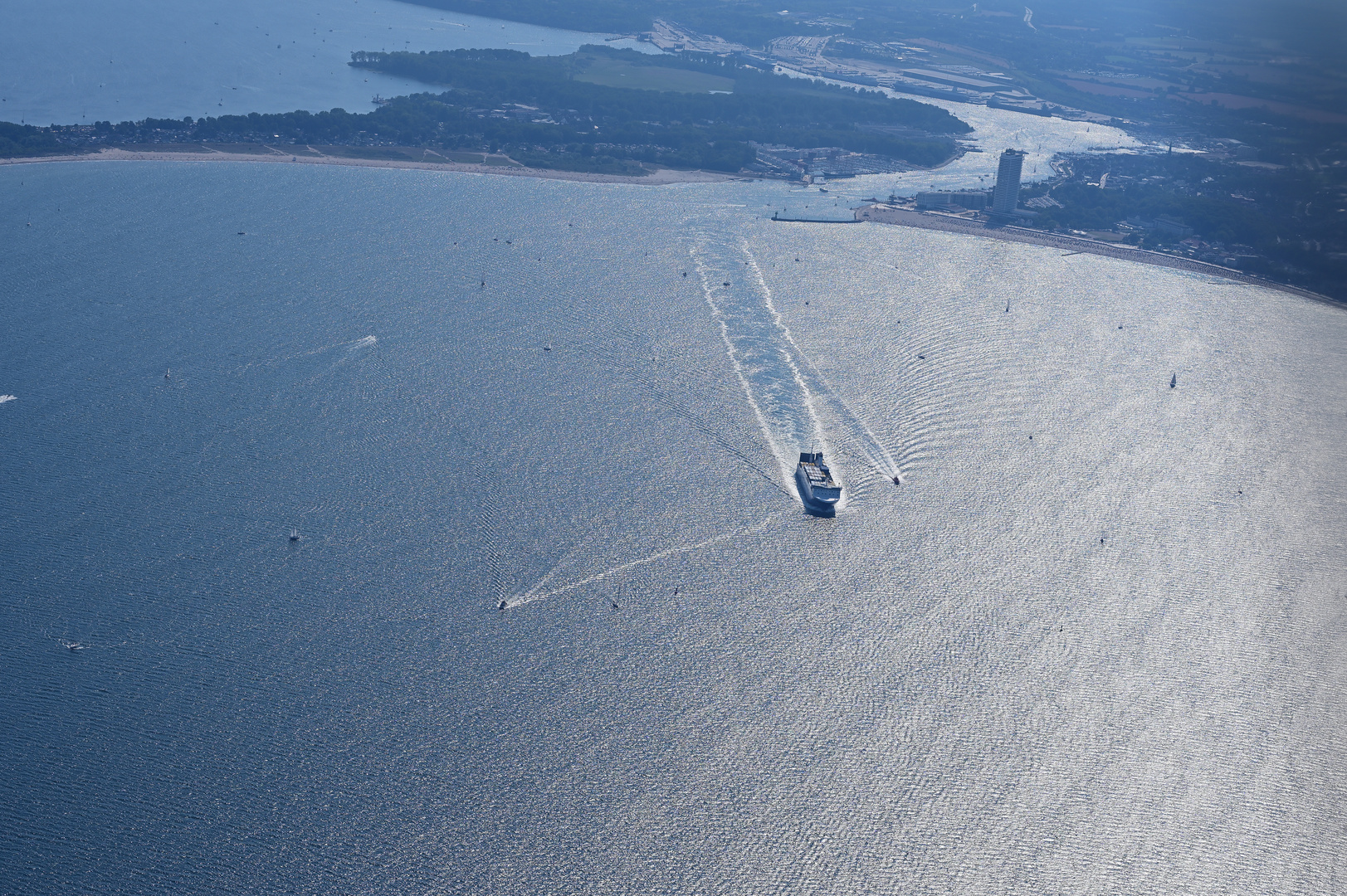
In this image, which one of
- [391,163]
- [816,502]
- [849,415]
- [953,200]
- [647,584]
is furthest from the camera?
[391,163]

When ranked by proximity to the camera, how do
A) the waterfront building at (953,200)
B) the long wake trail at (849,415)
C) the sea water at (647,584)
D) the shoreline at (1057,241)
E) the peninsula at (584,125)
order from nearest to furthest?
the sea water at (647,584)
the long wake trail at (849,415)
the shoreline at (1057,241)
the waterfront building at (953,200)
the peninsula at (584,125)

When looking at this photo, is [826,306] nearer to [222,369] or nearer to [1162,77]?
[222,369]

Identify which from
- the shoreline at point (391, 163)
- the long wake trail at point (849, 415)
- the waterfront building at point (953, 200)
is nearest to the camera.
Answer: the long wake trail at point (849, 415)

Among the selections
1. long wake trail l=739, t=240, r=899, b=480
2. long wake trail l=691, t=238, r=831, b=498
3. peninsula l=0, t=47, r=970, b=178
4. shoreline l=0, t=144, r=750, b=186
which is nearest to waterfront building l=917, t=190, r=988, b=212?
peninsula l=0, t=47, r=970, b=178

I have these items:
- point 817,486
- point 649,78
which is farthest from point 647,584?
point 649,78

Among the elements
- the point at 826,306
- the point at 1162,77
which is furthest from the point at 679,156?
the point at 1162,77

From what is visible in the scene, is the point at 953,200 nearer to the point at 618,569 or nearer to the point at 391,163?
the point at 391,163

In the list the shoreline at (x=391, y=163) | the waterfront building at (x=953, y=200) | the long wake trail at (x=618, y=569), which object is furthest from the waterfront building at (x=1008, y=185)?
the long wake trail at (x=618, y=569)

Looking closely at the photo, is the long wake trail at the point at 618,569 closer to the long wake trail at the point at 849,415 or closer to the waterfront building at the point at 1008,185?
the long wake trail at the point at 849,415
